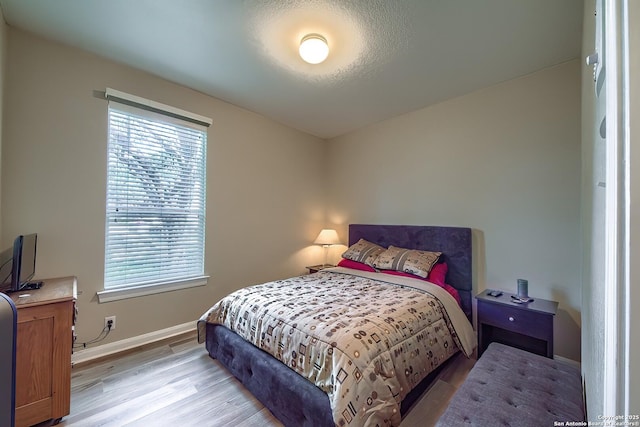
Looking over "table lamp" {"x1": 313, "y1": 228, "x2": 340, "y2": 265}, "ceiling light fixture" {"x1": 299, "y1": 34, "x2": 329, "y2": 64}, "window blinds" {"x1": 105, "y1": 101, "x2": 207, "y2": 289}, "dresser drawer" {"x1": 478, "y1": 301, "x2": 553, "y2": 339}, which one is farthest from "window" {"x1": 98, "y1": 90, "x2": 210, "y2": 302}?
"dresser drawer" {"x1": 478, "y1": 301, "x2": 553, "y2": 339}

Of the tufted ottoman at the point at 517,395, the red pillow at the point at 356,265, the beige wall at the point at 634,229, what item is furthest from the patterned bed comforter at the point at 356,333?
the beige wall at the point at 634,229

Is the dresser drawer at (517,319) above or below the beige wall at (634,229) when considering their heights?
below

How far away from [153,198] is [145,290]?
2.94 feet

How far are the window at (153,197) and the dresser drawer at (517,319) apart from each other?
2821 mm

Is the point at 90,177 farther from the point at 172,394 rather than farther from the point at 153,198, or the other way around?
the point at 172,394

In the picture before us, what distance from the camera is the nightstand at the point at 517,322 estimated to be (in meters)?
1.95

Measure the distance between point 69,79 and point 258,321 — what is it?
252 cm

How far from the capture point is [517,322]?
2055 millimetres

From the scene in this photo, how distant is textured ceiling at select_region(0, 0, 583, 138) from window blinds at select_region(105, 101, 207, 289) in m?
0.54

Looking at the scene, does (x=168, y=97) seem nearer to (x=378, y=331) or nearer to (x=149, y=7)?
(x=149, y=7)

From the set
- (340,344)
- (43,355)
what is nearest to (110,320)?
(43,355)

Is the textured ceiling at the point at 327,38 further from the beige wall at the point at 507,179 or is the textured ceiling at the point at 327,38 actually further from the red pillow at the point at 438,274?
the red pillow at the point at 438,274

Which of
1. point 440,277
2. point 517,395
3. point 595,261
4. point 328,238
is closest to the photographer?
point 595,261

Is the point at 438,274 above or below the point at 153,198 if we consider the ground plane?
below
